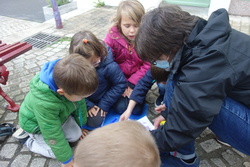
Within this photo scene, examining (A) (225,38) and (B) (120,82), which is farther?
(B) (120,82)

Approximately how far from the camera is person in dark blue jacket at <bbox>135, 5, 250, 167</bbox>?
1193 mm

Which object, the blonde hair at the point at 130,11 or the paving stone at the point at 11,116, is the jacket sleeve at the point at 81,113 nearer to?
the paving stone at the point at 11,116

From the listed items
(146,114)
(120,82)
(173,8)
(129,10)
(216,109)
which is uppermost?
(173,8)

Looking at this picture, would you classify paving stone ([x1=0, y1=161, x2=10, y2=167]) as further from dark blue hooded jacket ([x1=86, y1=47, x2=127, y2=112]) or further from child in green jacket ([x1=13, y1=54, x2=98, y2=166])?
dark blue hooded jacket ([x1=86, y1=47, x2=127, y2=112])

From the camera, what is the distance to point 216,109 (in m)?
1.24

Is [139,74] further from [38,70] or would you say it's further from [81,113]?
[38,70]

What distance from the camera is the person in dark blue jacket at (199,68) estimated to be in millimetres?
1193

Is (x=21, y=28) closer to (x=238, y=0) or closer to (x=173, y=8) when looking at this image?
(x=173, y=8)

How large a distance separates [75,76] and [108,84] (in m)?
0.92

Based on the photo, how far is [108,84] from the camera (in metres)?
2.37

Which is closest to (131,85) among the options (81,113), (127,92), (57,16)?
(127,92)

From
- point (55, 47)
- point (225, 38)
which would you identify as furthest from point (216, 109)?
point (55, 47)

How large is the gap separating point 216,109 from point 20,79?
2585 millimetres

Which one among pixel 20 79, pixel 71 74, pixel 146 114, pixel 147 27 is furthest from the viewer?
pixel 20 79
